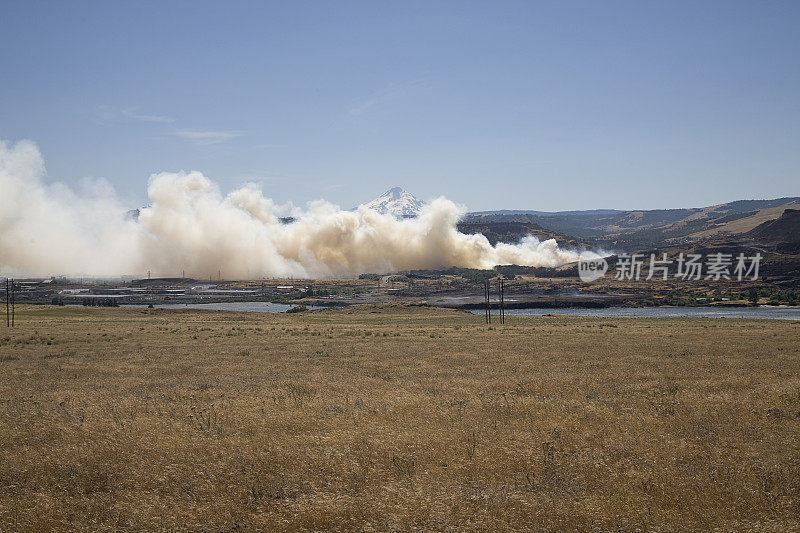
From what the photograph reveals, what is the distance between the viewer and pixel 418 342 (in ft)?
156

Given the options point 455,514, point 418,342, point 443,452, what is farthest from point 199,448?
point 418,342

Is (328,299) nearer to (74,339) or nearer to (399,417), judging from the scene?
(74,339)

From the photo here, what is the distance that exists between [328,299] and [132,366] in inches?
5578

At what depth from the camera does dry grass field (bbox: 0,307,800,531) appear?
1163 centimetres

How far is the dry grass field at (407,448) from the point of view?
11.6m

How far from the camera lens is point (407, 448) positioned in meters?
15.5

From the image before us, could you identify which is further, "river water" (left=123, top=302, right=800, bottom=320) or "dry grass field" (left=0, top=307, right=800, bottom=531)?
"river water" (left=123, top=302, right=800, bottom=320)

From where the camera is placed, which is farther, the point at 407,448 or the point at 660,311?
the point at 660,311

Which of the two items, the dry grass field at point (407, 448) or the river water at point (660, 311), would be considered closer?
the dry grass field at point (407, 448)

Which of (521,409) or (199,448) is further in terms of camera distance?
(521,409)

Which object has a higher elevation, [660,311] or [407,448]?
[407,448]

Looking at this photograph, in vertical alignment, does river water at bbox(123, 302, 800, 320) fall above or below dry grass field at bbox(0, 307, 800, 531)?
below

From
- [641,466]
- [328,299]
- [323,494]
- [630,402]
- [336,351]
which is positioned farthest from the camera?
[328,299]

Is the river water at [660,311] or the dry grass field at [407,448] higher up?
the dry grass field at [407,448]
